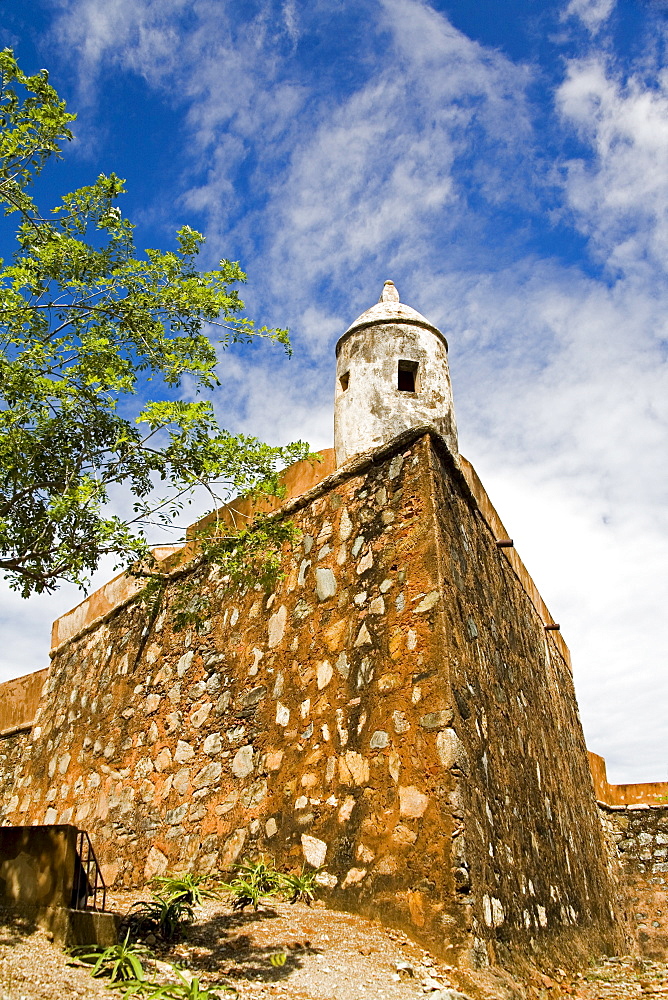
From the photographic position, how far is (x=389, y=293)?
25.0ft

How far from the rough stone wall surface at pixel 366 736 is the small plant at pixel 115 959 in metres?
1.38

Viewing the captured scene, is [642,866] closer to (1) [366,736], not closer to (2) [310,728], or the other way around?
(2) [310,728]

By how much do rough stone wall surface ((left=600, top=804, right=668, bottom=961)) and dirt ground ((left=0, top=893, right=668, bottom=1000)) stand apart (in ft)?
26.7

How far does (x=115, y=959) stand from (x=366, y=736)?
1869 millimetres

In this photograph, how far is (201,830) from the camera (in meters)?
5.53

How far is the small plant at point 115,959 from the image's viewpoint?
3215 mm

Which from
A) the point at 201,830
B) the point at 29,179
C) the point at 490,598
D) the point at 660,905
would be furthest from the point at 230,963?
the point at 660,905

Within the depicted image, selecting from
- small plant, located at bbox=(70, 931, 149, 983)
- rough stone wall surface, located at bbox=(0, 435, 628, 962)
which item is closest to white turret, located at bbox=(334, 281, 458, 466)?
rough stone wall surface, located at bbox=(0, 435, 628, 962)

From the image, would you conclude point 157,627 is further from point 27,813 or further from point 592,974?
point 592,974

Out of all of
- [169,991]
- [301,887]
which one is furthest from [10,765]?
[169,991]

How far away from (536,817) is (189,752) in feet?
9.06

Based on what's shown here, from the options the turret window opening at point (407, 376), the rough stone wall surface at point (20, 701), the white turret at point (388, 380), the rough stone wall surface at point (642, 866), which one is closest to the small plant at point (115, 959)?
the white turret at point (388, 380)

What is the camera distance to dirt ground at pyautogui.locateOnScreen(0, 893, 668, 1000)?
3193 mm

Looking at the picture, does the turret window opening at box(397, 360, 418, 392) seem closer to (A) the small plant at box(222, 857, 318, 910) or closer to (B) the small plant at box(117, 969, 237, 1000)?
(A) the small plant at box(222, 857, 318, 910)
